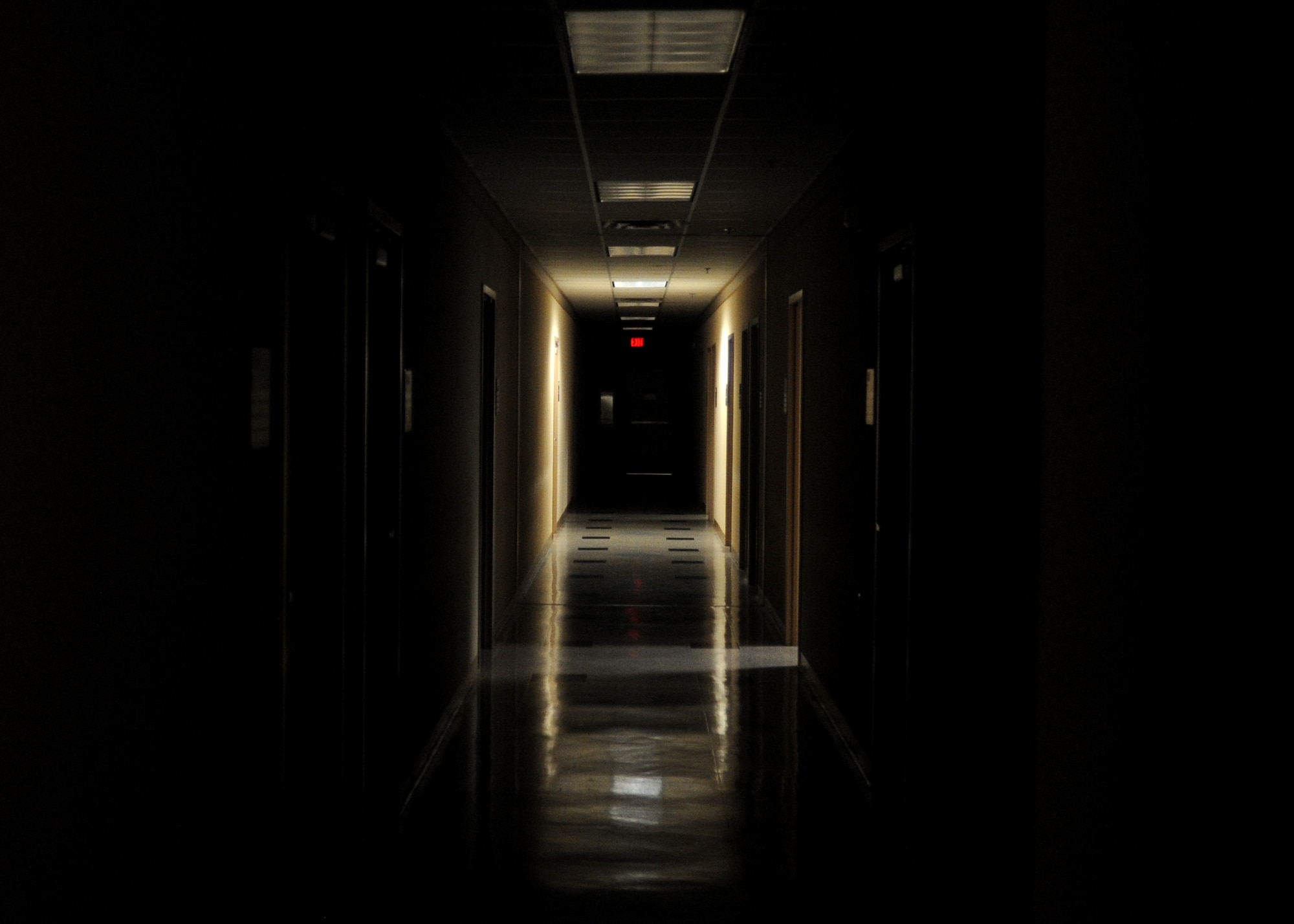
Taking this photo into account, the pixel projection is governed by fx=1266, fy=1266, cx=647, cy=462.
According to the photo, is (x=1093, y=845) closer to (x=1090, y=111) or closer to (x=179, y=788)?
(x=1090, y=111)

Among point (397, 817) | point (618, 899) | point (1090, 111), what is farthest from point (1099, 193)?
point (397, 817)

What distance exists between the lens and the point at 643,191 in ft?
24.3

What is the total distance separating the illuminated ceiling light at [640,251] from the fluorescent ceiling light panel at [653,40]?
5512 millimetres

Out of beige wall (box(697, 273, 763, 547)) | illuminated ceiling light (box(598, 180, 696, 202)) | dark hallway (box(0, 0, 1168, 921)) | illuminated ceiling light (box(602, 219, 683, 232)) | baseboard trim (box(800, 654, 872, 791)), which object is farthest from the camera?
beige wall (box(697, 273, 763, 547))

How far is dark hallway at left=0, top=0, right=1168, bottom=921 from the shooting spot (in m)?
2.00

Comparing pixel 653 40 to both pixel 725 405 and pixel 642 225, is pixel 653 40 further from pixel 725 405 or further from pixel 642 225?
pixel 725 405

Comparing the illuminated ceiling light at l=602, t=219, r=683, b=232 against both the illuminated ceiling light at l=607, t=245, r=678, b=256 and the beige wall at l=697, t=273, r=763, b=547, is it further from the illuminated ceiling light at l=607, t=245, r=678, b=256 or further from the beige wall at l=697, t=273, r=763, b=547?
the beige wall at l=697, t=273, r=763, b=547

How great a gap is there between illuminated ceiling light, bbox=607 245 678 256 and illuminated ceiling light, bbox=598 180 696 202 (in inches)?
92.9

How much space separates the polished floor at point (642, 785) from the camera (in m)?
3.93

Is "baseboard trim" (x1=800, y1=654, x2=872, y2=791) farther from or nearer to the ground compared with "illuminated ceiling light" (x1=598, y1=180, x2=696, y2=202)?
nearer to the ground

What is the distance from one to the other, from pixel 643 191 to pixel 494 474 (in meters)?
1.98

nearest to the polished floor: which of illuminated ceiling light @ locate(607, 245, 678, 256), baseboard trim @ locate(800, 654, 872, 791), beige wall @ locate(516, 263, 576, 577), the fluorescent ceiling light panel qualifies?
baseboard trim @ locate(800, 654, 872, 791)

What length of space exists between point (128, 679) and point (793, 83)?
3.48 meters

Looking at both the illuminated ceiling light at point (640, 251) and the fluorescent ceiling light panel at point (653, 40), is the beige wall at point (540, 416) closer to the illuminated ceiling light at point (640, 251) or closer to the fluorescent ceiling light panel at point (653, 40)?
the illuminated ceiling light at point (640, 251)
